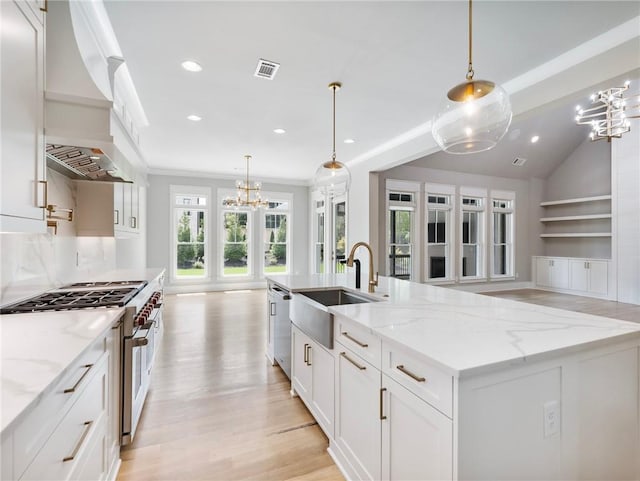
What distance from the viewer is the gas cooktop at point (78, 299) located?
70.4 inches

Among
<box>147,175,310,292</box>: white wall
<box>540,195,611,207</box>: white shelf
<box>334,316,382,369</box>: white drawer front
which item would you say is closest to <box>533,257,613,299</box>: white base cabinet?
<box>540,195,611,207</box>: white shelf

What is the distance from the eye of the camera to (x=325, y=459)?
6.23ft

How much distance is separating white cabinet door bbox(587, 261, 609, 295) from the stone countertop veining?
8.84 metres

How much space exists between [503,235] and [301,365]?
25.5ft

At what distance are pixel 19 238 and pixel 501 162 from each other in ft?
27.7

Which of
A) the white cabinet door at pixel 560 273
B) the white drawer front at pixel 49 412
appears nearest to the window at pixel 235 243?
the white drawer front at pixel 49 412

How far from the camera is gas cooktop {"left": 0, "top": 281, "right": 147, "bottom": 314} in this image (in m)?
1.79

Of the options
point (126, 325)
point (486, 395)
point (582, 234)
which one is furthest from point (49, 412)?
point (582, 234)

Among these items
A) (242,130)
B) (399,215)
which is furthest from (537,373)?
(399,215)

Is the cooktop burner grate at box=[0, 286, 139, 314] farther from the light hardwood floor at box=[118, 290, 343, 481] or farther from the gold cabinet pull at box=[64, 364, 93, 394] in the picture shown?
the light hardwood floor at box=[118, 290, 343, 481]

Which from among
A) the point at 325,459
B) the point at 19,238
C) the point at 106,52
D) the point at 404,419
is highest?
the point at 106,52

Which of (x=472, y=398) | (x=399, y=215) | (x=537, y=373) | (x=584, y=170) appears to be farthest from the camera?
(x=584, y=170)

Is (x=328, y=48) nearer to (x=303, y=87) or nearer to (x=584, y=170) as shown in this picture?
(x=303, y=87)

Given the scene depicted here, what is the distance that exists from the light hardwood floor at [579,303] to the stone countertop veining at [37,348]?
697 cm
